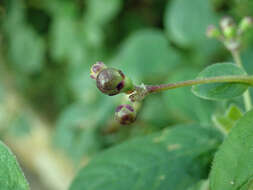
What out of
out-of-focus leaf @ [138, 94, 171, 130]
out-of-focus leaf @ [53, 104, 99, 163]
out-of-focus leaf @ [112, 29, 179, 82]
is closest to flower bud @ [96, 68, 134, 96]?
out-of-focus leaf @ [138, 94, 171, 130]

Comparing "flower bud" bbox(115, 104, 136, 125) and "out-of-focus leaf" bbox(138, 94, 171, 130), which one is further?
"out-of-focus leaf" bbox(138, 94, 171, 130)

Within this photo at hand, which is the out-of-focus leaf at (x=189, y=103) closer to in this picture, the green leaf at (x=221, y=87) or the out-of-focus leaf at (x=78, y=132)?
the green leaf at (x=221, y=87)

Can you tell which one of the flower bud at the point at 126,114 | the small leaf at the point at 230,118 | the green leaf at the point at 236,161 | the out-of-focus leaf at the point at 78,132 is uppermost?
the out-of-focus leaf at the point at 78,132

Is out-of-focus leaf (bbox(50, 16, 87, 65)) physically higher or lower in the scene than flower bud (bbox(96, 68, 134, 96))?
higher

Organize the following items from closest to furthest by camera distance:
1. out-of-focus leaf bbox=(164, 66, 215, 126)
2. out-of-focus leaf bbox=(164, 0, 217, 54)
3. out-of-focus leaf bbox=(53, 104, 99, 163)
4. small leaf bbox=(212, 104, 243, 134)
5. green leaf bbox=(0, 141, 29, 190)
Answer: green leaf bbox=(0, 141, 29, 190)
small leaf bbox=(212, 104, 243, 134)
out-of-focus leaf bbox=(164, 66, 215, 126)
out-of-focus leaf bbox=(164, 0, 217, 54)
out-of-focus leaf bbox=(53, 104, 99, 163)

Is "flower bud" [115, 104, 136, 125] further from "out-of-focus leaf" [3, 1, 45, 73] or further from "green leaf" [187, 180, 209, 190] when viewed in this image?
"out-of-focus leaf" [3, 1, 45, 73]

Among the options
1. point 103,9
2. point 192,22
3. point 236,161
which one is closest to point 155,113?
point 192,22

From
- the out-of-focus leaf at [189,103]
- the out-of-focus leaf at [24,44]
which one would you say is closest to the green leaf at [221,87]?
the out-of-focus leaf at [189,103]

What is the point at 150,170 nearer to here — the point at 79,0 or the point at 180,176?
the point at 180,176

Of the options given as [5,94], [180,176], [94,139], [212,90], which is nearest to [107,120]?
[94,139]
